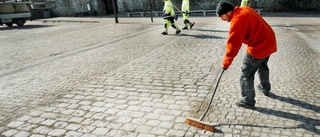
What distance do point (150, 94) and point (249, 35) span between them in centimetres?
219

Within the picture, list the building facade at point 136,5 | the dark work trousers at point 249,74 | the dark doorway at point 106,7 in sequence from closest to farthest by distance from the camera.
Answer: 1. the dark work trousers at point 249,74
2. the building facade at point 136,5
3. the dark doorway at point 106,7

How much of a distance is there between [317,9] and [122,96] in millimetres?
20227

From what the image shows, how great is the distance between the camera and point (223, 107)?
4.03 meters

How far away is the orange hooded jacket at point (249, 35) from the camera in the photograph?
11.2 ft

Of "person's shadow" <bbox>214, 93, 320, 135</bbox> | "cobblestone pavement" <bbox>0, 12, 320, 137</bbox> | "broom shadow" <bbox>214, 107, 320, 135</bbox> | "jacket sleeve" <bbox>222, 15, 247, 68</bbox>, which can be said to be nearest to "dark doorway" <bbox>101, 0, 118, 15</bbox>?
"cobblestone pavement" <bbox>0, 12, 320, 137</bbox>

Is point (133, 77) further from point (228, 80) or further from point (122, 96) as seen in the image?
point (228, 80)

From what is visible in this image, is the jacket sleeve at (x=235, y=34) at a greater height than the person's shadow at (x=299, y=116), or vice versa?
the jacket sleeve at (x=235, y=34)

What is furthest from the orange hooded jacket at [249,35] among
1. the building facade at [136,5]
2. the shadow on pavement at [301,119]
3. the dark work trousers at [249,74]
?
the building facade at [136,5]

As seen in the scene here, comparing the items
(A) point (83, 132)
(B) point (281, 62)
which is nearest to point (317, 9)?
(B) point (281, 62)

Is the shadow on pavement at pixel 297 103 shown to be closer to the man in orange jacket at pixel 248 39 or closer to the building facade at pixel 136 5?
the man in orange jacket at pixel 248 39

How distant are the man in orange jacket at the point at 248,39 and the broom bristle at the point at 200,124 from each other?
88 cm

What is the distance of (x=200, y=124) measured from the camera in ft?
11.3

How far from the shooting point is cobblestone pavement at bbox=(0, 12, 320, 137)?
357 cm

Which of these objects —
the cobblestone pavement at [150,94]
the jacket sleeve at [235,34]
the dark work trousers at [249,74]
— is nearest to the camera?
the jacket sleeve at [235,34]
